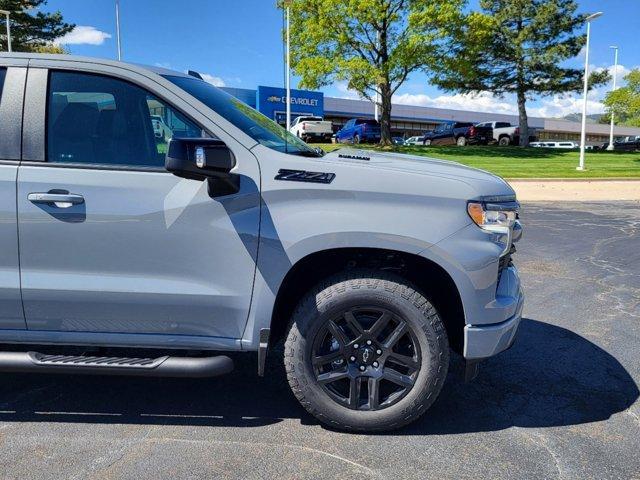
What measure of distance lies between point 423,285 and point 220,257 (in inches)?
46.2

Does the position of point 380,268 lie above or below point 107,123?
below

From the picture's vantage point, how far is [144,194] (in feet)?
9.60

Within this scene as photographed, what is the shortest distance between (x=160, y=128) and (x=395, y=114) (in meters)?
69.5

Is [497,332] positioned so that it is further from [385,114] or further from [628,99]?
[628,99]

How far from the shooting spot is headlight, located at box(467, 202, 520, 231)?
9.78 ft

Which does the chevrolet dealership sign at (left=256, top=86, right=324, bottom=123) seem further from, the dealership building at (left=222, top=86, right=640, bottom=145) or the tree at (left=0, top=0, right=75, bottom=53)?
the tree at (left=0, top=0, right=75, bottom=53)

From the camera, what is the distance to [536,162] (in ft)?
86.4

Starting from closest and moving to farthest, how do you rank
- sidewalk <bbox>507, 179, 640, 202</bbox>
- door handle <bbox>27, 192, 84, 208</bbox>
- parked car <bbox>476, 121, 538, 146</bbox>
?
door handle <bbox>27, 192, 84, 208</bbox>, sidewalk <bbox>507, 179, 640, 202</bbox>, parked car <bbox>476, 121, 538, 146</bbox>

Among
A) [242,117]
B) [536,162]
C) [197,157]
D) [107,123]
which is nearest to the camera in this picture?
[197,157]

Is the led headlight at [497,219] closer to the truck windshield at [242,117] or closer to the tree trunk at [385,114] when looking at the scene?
the truck windshield at [242,117]

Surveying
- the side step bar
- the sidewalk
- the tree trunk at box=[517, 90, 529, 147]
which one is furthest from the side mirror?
the tree trunk at box=[517, 90, 529, 147]

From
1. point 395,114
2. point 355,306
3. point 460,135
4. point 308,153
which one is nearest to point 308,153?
point 308,153

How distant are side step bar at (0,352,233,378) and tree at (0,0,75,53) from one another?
41429 millimetres

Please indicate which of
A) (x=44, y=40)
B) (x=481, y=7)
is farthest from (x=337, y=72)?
(x=44, y=40)
